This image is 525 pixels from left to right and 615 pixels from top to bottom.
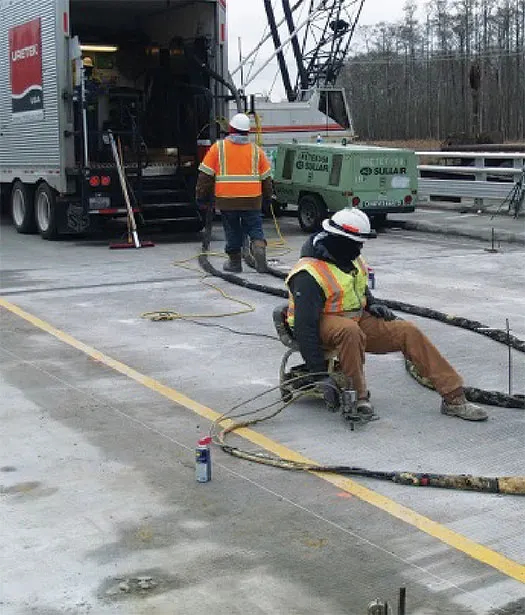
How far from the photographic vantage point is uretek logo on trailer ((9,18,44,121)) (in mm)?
17391

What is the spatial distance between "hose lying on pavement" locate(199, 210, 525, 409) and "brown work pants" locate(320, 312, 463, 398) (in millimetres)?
205

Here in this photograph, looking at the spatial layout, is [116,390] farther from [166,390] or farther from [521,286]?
[521,286]

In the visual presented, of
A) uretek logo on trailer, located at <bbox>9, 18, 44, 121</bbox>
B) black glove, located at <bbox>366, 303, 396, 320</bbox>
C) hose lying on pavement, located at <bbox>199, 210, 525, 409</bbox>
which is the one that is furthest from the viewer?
uretek logo on trailer, located at <bbox>9, 18, 44, 121</bbox>

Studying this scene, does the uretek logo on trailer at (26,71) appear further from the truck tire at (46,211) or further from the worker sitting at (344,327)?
the worker sitting at (344,327)

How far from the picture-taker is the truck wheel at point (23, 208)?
18.4 metres

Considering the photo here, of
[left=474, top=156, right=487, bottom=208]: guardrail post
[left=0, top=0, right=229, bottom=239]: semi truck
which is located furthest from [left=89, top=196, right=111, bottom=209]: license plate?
[left=474, top=156, right=487, bottom=208]: guardrail post

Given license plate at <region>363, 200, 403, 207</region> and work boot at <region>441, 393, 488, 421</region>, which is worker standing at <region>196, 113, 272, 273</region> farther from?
work boot at <region>441, 393, 488, 421</region>

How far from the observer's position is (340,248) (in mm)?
6855

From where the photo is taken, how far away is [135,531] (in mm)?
5094

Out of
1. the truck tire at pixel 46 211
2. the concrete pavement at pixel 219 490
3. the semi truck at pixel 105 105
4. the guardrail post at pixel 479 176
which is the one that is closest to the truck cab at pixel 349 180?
the semi truck at pixel 105 105

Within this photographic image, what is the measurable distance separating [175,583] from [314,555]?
660 mm

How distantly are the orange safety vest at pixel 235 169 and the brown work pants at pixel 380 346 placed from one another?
6.70m

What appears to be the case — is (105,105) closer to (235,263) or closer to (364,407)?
(235,263)

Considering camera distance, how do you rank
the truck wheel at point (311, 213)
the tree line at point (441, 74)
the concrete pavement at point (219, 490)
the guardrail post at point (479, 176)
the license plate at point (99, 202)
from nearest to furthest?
the concrete pavement at point (219, 490)
the license plate at point (99, 202)
the truck wheel at point (311, 213)
the guardrail post at point (479, 176)
the tree line at point (441, 74)
